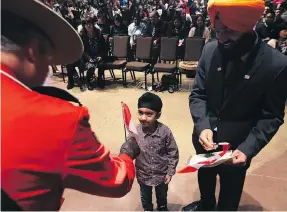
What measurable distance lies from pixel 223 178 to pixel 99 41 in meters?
5.24

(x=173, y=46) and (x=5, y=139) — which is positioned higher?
(x=5, y=139)

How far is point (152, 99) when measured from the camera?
240cm

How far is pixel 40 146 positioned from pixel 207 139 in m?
1.34

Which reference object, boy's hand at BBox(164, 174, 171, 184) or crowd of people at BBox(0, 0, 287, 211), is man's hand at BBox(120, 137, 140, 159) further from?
boy's hand at BBox(164, 174, 171, 184)

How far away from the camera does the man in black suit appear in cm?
182

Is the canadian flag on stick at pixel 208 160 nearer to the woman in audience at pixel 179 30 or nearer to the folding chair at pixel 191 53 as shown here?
the folding chair at pixel 191 53

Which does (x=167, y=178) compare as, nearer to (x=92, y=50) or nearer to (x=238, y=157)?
(x=238, y=157)

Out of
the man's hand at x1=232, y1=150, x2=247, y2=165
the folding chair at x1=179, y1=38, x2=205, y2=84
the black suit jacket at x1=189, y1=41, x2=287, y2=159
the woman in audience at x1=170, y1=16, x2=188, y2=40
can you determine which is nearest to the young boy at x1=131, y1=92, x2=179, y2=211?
the black suit jacket at x1=189, y1=41, x2=287, y2=159

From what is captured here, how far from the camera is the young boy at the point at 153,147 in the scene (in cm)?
241

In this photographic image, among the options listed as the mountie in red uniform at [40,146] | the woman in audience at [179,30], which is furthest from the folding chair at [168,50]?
the mountie in red uniform at [40,146]

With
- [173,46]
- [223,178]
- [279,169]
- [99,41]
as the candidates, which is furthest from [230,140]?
[99,41]

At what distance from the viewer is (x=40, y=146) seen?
2.73ft

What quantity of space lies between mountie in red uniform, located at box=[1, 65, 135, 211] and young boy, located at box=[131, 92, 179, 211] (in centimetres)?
148

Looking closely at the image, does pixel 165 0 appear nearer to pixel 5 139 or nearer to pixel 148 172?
pixel 148 172
